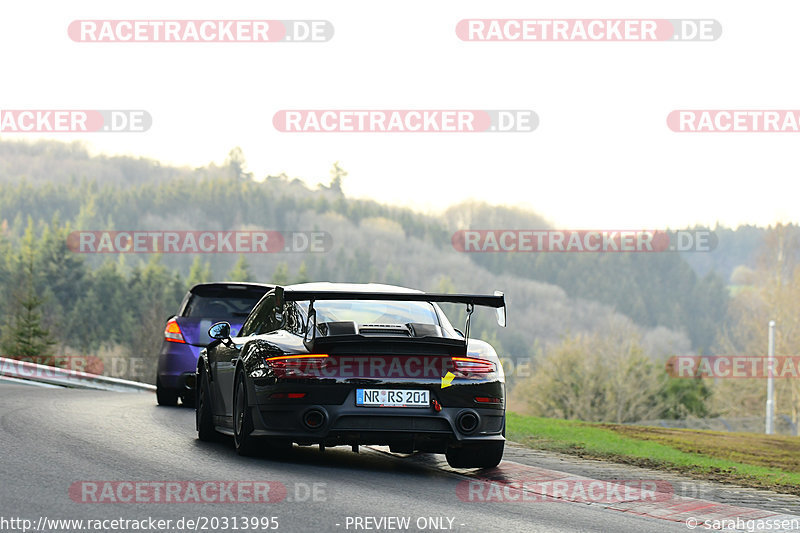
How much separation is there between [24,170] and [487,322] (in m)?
86.5

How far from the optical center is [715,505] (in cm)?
842

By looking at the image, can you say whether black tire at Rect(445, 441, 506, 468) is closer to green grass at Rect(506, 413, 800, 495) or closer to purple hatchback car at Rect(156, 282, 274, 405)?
green grass at Rect(506, 413, 800, 495)

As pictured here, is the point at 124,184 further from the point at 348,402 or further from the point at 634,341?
the point at 348,402

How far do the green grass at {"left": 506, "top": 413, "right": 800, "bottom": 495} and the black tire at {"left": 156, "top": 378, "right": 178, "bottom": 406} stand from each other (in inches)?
187

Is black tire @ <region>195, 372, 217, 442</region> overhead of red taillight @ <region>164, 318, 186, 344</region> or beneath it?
beneath

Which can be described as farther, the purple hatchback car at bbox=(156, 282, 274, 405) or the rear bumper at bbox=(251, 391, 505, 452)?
the purple hatchback car at bbox=(156, 282, 274, 405)

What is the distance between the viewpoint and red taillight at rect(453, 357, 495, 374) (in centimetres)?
898

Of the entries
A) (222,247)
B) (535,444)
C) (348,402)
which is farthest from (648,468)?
(222,247)

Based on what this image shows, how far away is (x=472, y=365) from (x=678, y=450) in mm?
6101

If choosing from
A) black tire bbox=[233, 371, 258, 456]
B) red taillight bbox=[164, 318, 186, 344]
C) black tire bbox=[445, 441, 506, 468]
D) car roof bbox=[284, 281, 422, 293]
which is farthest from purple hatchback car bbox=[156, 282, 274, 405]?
black tire bbox=[445, 441, 506, 468]

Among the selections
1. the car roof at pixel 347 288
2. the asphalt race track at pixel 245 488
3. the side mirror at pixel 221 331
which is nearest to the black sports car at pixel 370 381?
the car roof at pixel 347 288

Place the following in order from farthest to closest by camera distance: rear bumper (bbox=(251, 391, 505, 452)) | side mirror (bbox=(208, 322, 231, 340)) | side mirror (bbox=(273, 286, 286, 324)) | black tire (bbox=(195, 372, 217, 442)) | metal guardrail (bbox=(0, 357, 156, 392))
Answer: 1. metal guardrail (bbox=(0, 357, 156, 392))
2. black tire (bbox=(195, 372, 217, 442))
3. side mirror (bbox=(208, 322, 231, 340))
4. side mirror (bbox=(273, 286, 286, 324))
5. rear bumper (bbox=(251, 391, 505, 452))

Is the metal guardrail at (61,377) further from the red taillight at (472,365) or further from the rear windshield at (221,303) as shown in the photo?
the red taillight at (472,365)

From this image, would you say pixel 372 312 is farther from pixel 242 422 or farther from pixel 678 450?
pixel 678 450
